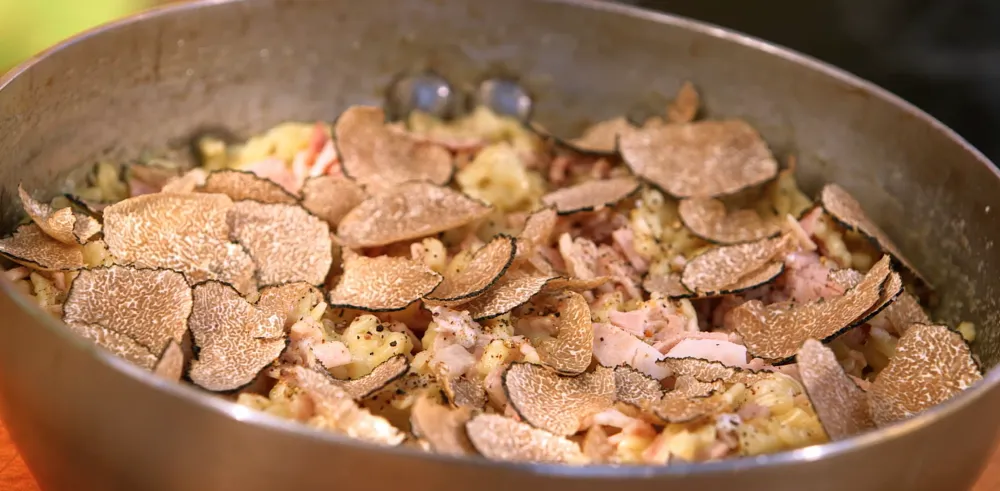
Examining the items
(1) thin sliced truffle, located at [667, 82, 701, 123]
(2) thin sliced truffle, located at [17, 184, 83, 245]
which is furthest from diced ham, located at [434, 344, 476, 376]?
(1) thin sliced truffle, located at [667, 82, 701, 123]

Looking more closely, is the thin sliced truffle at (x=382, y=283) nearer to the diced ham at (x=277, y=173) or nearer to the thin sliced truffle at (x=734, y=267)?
the diced ham at (x=277, y=173)

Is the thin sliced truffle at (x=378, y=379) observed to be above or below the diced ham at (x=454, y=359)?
above

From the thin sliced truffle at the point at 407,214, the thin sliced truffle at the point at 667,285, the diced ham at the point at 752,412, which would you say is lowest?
the thin sliced truffle at the point at 667,285

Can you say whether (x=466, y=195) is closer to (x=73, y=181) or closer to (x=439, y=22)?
(x=439, y=22)

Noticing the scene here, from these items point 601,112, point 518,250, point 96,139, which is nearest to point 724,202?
point 601,112

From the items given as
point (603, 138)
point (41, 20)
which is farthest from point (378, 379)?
point (41, 20)

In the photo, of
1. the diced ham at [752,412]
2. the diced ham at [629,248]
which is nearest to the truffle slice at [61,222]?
the diced ham at [629,248]

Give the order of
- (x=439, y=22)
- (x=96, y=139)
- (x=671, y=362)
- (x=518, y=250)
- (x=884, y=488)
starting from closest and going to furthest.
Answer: (x=884, y=488) → (x=671, y=362) → (x=518, y=250) → (x=96, y=139) → (x=439, y=22)
